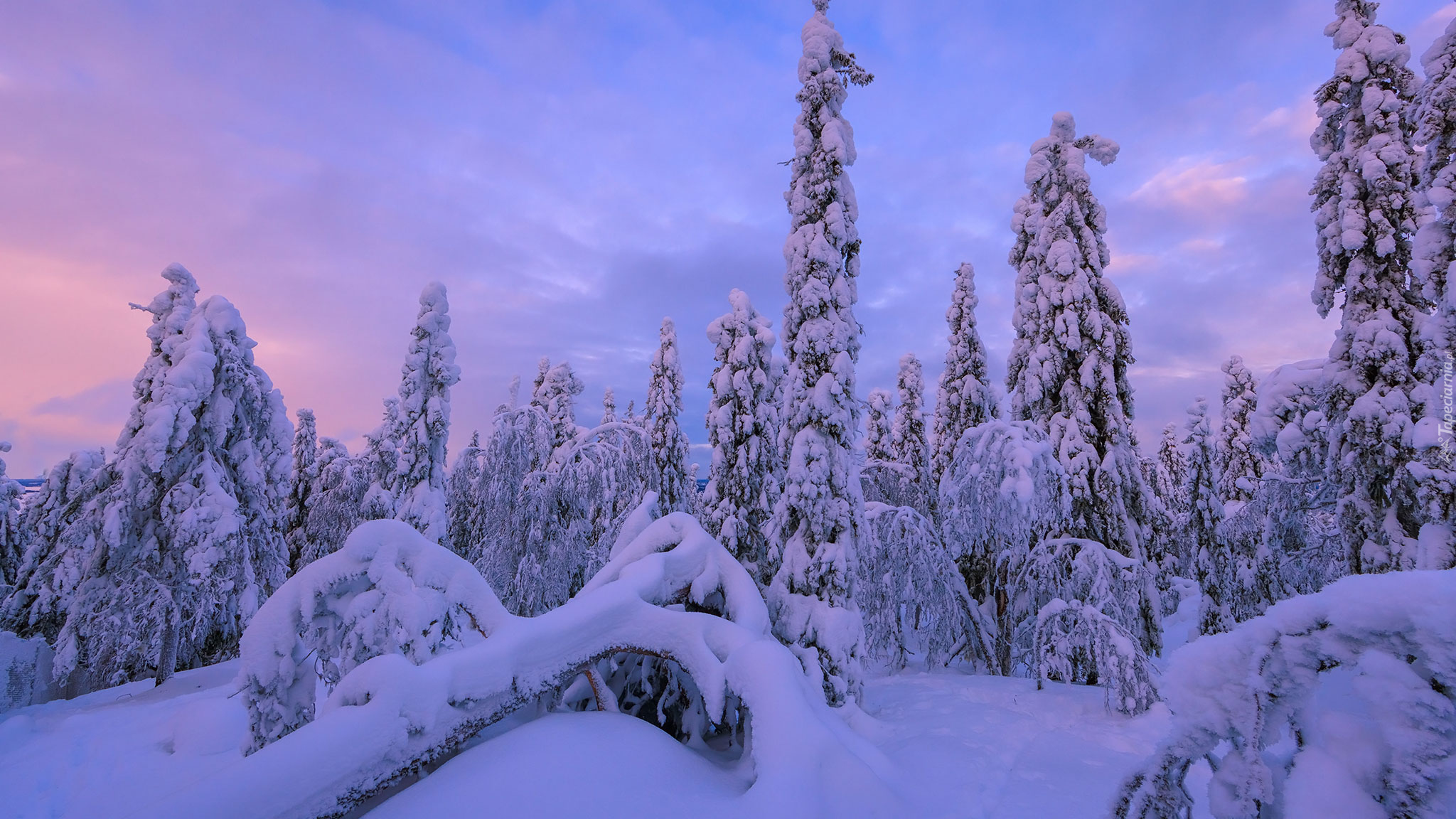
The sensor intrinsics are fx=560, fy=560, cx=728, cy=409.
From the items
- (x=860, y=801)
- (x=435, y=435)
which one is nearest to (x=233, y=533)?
(x=435, y=435)

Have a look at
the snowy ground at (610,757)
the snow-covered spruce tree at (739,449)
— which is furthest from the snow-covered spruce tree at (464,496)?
the snow-covered spruce tree at (739,449)

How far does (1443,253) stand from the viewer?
9000mm

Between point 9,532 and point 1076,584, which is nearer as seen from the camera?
point 1076,584

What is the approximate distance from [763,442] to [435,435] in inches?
444

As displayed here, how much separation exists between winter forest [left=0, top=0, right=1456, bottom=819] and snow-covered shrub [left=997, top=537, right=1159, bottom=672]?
0.34 feet

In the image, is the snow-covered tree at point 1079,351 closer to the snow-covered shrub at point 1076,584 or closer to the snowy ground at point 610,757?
the snow-covered shrub at point 1076,584

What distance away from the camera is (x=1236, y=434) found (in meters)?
25.6

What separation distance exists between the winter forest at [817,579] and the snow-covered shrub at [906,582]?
0.13 m

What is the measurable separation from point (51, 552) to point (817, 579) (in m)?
21.3

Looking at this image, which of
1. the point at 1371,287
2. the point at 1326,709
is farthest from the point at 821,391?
the point at 1371,287

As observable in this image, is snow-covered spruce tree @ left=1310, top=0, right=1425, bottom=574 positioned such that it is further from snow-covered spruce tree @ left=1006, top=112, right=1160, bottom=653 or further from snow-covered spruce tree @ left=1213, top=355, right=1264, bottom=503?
snow-covered spruce tree @ left=1213, top=355, right=1264, bottom=503

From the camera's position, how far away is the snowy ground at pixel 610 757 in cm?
347

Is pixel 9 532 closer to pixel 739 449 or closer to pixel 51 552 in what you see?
pixel 51 552

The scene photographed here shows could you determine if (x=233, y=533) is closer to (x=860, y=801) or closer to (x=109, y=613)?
(x=109, y=613)
